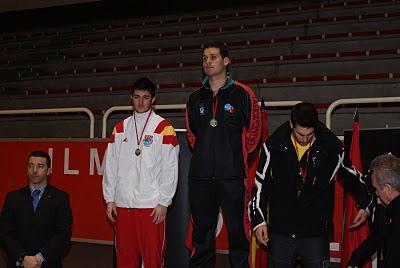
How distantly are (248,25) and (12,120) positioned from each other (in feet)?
18.5

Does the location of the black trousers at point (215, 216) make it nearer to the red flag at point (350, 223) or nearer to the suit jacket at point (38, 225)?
the red flag at point (350, 223)

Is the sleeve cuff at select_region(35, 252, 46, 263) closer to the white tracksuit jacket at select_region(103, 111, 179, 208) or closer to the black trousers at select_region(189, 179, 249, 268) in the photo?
the white tracksuit jacket at select_region(103, 111, 179, 208)

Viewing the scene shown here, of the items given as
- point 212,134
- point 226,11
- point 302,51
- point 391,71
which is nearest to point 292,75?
point 302,51

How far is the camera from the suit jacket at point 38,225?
368cm

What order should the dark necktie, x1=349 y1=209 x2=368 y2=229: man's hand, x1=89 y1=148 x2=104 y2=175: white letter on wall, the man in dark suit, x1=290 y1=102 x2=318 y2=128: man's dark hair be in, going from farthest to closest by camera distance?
1. x1=89 y1=148 x2=104 y2=175: white letter on wall
2. the dark necktie
3. the man in dark suit
4. x1=349 y1=209 x2=368 y2=229: man's hand
5. x1=290 y1=102 x2=318 y2=128: man's dark hair

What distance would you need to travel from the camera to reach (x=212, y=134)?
11.2 feet

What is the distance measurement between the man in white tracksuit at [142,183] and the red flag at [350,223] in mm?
1275

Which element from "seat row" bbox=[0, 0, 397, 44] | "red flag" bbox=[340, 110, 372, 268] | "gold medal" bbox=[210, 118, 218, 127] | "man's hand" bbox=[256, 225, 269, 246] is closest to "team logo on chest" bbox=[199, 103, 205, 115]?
"gold medal" bbox=[210, 118, 218, 127]

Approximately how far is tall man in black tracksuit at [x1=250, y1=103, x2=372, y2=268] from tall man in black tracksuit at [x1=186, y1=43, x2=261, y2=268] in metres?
0.20

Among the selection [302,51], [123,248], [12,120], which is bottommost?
[123,248]

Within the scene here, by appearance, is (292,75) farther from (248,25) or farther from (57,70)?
(57,70)

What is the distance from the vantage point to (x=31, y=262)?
355 cm

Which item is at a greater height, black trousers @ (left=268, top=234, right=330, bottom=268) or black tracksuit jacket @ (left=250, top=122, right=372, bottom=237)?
black tracksuit jacket @ (left=250, top=122, right=372, bottom=237)

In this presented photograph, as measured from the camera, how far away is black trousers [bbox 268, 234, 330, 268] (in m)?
3.07
